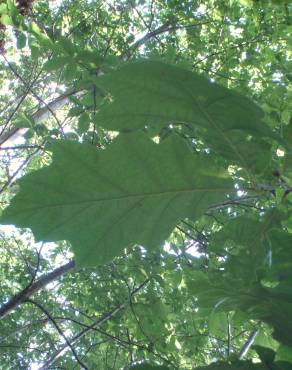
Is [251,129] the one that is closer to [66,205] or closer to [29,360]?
[66,205]

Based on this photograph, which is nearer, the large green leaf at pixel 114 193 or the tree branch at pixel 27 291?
the large green leaf at pixel 114 193

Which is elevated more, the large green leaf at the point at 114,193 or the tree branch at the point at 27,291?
the tree branch at the point at 27,291

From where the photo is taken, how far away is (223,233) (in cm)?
129

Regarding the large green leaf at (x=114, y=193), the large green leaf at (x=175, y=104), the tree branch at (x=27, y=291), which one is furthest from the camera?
the tree branch at (x=27, y=291)

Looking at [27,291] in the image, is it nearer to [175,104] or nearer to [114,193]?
[114,193]

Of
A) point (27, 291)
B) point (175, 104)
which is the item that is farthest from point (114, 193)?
point (27, 291)

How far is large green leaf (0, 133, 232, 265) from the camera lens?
2.99ft

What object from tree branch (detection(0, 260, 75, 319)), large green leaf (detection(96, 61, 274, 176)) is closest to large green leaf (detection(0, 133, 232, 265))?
large green leaf (detection(96, 61, 274, 176))

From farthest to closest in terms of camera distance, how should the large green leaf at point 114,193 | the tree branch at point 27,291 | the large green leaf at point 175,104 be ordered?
the tree branch at point 27,291
the large green leaf at point 114,193
the large green leaf at point 175,104

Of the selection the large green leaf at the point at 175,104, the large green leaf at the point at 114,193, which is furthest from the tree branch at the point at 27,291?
the large green leaf at the point at 175,104

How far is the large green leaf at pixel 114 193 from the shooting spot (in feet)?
2.99

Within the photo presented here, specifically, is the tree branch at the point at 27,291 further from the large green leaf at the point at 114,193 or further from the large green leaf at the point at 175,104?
the large green leaf at the point at 175,104

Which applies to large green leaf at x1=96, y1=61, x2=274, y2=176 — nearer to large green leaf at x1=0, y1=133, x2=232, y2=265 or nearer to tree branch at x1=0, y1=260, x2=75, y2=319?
large green leaf at x1=0, y1=133, x2=232, y2=265

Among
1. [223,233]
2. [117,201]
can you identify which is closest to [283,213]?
[223,233]
